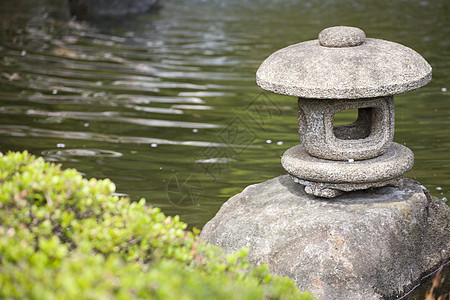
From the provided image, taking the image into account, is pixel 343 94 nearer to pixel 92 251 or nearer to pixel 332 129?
pixel 332 129

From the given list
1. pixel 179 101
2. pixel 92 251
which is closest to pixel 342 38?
pixel 92 251

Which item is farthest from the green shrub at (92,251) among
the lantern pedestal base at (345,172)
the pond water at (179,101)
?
the pond water at (179,101)

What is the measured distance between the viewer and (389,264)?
521 centimetres

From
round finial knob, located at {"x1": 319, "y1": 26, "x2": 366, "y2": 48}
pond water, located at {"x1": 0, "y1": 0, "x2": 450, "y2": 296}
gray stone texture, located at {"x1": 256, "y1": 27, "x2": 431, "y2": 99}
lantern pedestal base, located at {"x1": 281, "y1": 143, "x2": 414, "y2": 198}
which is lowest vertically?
pond water, located at {"x1": 0, "y1": 0, "x2": 450, "y2": 296}

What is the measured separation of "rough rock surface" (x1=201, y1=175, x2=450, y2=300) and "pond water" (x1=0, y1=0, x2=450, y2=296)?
4.51 feet

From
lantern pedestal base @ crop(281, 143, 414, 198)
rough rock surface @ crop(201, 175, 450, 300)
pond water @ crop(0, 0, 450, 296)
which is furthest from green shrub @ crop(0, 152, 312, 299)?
pond water @ crop(0, 0, 450, 296)

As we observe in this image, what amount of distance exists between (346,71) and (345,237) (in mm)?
1423

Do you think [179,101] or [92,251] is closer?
[92,251]

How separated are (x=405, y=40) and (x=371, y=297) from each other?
1080cm

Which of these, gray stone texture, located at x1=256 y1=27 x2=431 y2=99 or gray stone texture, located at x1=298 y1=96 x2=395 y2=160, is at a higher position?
gray stone texture, located at x1=256 y1=27 x2=431 y2=99

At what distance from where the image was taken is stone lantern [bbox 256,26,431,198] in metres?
5.11

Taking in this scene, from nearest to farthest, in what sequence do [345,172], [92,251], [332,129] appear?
[92,251], [345,172], [332,129]

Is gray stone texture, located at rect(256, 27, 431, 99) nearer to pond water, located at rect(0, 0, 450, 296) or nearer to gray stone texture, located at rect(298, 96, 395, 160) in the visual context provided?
gray stone texture, located at rect(298, 96, 395, 160)

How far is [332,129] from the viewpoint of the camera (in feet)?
18.2
